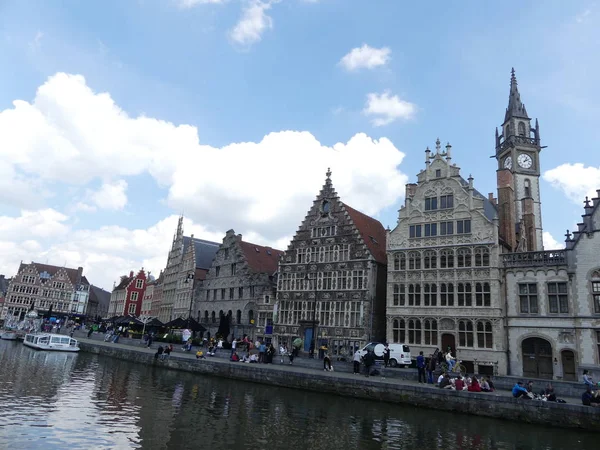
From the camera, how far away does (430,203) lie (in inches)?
1678

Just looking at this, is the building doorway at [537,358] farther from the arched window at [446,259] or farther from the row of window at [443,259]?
the arched window at [446,259]

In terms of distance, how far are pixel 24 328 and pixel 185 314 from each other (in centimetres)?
3329

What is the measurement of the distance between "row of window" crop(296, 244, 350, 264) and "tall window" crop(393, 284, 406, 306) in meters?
5.86

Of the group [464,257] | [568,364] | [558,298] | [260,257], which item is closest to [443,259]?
[464,257]

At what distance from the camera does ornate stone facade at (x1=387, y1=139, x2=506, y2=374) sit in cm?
3712

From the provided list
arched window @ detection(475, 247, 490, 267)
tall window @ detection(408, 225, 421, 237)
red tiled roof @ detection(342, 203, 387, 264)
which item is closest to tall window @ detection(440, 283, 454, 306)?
arched window @ detection(475, 247, 490, 267)

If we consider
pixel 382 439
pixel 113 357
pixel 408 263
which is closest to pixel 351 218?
pixel 408 263

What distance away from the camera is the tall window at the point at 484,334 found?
36812mm

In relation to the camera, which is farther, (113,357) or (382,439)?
(113,357)

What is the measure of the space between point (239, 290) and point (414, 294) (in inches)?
972

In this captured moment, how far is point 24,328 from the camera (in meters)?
80.6

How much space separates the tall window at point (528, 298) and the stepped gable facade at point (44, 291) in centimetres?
9280

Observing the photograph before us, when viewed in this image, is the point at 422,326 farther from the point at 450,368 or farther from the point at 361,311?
the point at 450,368

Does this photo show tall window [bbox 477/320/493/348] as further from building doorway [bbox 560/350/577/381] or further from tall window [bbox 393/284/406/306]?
→ tall window [bbox 393/284/406/306]
